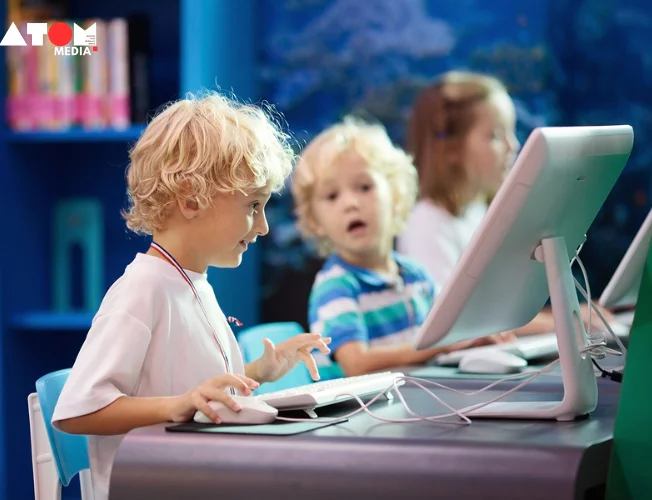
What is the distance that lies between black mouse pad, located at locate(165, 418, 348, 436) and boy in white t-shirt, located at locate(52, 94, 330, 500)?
87 mm

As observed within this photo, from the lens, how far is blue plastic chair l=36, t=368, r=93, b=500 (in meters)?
1.47

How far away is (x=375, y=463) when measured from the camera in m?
1.10

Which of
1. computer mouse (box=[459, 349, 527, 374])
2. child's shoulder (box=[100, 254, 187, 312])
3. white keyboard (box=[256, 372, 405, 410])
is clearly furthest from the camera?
computer mouse (box=[459, 349, 527, 374])

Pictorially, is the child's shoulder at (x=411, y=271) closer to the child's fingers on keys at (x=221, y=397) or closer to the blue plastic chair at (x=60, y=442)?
the blue plastic chair at (x=60, y=442)

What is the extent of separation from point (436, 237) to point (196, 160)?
149 cm

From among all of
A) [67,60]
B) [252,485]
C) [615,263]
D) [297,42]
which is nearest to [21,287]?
[67,60]

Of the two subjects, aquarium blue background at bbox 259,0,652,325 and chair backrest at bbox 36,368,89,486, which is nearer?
chair backrest at bbox 36,368,89,486

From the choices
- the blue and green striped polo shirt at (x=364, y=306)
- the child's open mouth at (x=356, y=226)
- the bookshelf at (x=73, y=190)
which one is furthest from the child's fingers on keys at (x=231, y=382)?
the bookshelf at (x=73, y=190)

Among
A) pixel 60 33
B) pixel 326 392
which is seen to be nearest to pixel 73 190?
pixel 60 33

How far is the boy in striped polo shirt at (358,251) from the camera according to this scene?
2158 mm

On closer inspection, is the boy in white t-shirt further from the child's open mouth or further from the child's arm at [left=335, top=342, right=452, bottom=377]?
the child's open mouth

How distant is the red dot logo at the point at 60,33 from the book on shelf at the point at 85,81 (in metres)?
0.03

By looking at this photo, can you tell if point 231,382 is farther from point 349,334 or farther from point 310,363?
point 349,334

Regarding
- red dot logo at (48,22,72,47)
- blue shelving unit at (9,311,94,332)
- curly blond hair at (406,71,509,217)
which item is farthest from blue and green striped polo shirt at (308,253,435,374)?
red dot logo at (48,22,72,47)
